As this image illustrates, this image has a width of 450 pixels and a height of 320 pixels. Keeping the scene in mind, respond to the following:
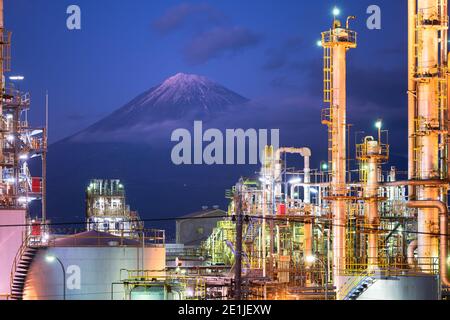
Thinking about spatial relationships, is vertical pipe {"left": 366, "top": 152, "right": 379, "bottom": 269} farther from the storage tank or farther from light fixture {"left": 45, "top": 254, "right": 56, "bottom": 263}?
light fixture {"left": 45, "top": 254, "right": 56, "bottom": 263}

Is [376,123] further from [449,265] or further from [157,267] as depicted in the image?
[157,267]

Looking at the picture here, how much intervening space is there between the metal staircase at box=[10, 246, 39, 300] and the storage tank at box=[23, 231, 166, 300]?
168 mm

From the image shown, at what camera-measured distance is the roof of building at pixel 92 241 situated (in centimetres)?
3669

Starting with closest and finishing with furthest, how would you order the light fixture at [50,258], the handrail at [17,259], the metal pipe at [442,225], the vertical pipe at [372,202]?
the metal pipe at [442,225] < the light fixture at [50,258] < the handrail at [17,259] < the vertical pipe at [372,202]

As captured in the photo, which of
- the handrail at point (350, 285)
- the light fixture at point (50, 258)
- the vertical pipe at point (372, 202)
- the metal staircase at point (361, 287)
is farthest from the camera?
the vertical pipe at point (372, 202)

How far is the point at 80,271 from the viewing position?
3497 centimetres

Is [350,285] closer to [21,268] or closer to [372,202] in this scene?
[372,202]

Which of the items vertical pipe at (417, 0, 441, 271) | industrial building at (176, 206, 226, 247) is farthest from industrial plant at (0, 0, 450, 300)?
industrial building at (176, 206, 226, 247)

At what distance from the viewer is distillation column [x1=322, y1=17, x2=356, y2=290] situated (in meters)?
36.8

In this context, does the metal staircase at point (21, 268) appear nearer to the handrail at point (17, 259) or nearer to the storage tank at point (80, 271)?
the handrail at point (17, 259)

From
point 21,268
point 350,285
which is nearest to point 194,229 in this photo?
point 21,268

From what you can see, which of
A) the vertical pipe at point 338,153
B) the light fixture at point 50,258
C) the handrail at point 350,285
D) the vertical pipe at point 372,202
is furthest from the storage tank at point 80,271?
the vertical pipe at point 372,202

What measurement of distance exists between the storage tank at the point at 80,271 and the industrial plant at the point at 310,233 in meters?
0.04
